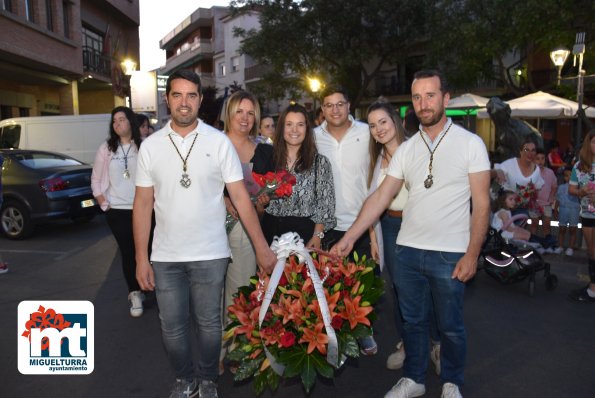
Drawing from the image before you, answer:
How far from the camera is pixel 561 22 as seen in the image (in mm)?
16891

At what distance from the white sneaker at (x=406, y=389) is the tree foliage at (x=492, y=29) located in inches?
652

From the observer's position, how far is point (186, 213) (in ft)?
10.2

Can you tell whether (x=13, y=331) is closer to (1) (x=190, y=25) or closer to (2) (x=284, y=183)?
(2) (x=284, y=183)

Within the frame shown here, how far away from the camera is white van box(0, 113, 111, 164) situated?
13.8 m

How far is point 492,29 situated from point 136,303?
59.4 feet

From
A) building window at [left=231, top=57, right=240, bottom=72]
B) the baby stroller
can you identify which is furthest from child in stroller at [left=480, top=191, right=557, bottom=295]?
building window at [left=231, top=57, right=240, bottom=72]

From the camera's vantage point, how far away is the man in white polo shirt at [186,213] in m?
3.11

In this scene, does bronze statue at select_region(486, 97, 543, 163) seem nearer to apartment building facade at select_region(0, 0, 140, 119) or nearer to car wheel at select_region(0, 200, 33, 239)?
car wheel at select_region(0, 200, 33, 239)

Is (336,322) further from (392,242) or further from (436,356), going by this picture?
(436,356)

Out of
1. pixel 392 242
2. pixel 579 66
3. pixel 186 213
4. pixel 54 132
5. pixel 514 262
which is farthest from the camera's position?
pixel 54 132

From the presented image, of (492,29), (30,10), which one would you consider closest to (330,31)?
(492,29)

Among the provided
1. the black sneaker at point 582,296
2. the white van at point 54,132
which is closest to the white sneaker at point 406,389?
the black sneaker at point 582,296

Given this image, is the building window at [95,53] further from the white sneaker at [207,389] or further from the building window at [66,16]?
the white sneaker at [207,389]

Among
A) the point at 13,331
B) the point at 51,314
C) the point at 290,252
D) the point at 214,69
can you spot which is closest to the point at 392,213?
the point at 290,252
